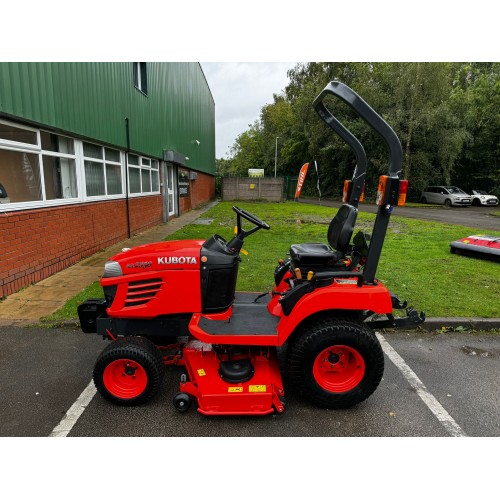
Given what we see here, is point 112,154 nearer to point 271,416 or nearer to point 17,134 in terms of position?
point 17,134

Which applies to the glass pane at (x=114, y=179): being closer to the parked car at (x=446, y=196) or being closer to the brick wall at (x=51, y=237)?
the brick wall at (x=51, y=237)

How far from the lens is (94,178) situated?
24.6ft

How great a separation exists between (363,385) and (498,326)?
257 cm

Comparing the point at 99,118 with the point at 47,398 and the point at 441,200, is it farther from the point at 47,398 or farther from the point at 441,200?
the point at 441,200

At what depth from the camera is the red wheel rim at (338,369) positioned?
107 inches

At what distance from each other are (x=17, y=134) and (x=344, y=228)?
4860 millimetres

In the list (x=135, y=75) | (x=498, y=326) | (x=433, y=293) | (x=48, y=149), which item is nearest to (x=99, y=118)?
(x=48, y=149)

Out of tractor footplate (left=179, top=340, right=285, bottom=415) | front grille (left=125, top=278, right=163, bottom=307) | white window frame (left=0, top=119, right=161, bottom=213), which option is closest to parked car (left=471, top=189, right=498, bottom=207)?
white window frame (left=0, top=119, right=161, bottom=213)

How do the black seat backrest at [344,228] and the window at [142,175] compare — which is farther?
the window at [142,175]

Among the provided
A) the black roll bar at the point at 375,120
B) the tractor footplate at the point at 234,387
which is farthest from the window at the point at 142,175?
the black roll bar at the point at 375,120

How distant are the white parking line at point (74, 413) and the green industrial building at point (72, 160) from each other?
2.77m

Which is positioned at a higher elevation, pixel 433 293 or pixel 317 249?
pixel 317 249

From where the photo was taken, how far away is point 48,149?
19.4 ft

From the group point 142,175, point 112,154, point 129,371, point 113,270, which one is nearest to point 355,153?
point 113,270
